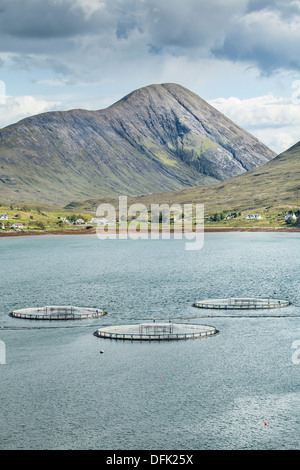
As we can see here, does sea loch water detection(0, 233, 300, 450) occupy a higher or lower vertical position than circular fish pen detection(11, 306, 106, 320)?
lower

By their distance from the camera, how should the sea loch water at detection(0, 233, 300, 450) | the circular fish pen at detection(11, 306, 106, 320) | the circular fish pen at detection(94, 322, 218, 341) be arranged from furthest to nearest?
the circular fish pen at detection(11, 306, 106, 320) < the circular fish pen at detection(94, 322, 218, 341) < the sea loch water at detection(0, 233, 300, 450)

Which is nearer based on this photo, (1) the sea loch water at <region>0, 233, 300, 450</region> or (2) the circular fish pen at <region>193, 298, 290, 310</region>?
(1) the sea loch water at <region>0, 233, 300, 450</region>

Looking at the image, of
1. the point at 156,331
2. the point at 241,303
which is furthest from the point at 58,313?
the point at 241,303

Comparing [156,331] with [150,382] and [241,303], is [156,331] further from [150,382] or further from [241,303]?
[241,303]

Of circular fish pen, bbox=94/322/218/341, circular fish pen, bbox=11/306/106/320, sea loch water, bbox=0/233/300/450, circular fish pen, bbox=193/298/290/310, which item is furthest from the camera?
circular fish pen, bbox=193/298/290/310

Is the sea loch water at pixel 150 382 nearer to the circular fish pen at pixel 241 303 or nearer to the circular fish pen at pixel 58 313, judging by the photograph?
the circular fish pen at pixel 58 313

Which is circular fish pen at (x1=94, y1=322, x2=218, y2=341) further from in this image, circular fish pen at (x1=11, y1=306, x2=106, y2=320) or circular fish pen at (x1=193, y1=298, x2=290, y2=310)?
circular fish pen at (x1=193, y1=298, x2=290, y2=310)

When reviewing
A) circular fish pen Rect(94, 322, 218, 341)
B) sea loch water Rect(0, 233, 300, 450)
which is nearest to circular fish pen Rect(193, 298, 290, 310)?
sea loch water Rect(0, 233, 300, 450)

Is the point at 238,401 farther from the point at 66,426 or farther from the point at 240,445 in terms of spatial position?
the point at 66,426
